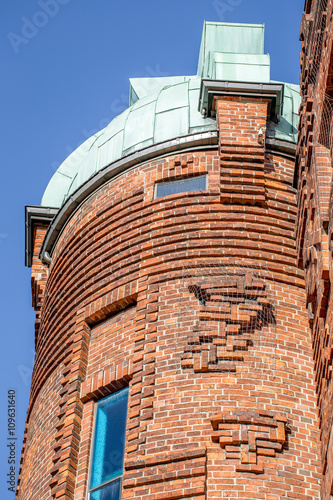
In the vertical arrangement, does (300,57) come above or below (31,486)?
above

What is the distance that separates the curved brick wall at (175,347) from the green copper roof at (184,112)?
0.65m

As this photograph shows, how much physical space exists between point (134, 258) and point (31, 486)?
3.73 meters

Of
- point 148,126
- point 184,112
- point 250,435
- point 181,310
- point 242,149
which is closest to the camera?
point 250,435

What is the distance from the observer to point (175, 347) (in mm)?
12836

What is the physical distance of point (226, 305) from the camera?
13.1m

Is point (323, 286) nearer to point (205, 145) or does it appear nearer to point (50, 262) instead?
point (205, 145)

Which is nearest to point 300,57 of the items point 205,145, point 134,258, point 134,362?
point 205,145

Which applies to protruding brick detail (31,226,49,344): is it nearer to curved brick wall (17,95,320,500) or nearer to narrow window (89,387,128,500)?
curved brick wall (17,95,320,500)

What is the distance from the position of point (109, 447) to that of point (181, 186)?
441cm

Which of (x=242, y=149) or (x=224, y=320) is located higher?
(x=242, y=149)

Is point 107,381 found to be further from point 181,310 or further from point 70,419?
point 181,310

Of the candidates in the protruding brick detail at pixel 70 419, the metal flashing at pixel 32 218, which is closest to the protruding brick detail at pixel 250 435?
the protruding brick detail at pixel 70 419

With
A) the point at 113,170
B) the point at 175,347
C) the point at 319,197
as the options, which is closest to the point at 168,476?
the point at 175,347

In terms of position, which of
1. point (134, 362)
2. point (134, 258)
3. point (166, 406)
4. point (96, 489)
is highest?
point (134, 258)
